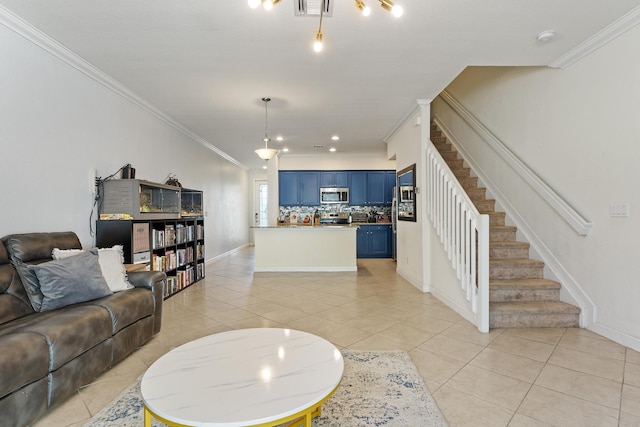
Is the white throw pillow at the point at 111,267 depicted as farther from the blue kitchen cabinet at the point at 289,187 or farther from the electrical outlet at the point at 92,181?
the blue kitchen cabinet at the point at 289,187

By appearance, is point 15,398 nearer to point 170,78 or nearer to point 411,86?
point 170,78

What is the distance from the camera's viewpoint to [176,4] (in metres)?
2.36

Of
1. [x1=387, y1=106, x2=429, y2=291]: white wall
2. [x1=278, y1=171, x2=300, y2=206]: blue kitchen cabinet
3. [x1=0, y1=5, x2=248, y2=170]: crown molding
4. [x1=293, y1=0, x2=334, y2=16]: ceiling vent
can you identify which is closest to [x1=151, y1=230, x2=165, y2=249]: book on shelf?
[x1=0, y1=5, x2=248, y2=170]: crown molding

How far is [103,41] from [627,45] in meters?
4.61

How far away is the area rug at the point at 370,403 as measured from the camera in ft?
5.64

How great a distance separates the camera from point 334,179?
865cm

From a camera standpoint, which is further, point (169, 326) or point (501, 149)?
point (501, 149)

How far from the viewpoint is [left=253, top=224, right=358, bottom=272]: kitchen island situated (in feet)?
20.5

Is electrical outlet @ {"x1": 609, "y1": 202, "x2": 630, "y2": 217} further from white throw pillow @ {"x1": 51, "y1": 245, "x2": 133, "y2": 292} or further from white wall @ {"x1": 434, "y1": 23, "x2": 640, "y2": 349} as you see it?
white throw pillow @ {"x1": 51, "y1": 245, "x2": 133, "y2": 292}

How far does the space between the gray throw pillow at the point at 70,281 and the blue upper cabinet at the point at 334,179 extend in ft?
21.4

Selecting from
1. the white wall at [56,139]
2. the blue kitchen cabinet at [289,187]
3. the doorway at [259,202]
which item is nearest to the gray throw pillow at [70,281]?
the white wall at [56,139]

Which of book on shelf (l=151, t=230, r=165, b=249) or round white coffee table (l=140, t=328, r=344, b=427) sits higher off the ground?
book on shelf (l=151, t=230, r=165, b=249)

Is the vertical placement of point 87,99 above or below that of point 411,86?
below

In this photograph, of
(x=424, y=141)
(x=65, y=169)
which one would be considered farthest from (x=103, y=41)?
(x=424, y=141)
